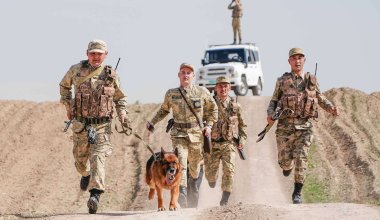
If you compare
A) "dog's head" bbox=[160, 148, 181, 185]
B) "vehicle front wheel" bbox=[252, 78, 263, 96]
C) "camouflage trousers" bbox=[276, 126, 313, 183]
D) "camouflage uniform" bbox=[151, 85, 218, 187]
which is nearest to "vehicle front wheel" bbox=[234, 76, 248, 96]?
"vehicle front wheel" bbox=[252, 78, 263, 96]

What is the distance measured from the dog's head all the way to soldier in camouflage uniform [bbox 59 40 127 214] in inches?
37.6

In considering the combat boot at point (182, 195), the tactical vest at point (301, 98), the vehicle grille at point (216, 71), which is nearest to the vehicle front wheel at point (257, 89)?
the vehicle grille at point (216, 71)

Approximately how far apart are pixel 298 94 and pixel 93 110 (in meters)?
3.20

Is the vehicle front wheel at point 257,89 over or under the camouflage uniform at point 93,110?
over

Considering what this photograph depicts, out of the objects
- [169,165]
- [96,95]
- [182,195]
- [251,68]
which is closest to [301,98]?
[182,195]

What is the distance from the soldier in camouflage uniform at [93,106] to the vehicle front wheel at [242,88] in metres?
18.1

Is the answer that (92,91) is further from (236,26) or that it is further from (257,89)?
(236,26)

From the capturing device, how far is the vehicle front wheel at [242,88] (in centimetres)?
2919

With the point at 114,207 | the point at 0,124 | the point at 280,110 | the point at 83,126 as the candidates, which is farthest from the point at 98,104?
the point at 0,124

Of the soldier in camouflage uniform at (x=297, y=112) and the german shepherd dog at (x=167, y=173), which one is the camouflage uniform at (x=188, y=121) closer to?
the german shepherd dog at (x=167, y=173)

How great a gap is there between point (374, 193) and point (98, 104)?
9502mm

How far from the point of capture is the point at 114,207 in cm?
1819

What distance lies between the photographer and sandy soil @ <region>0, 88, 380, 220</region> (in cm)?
1844

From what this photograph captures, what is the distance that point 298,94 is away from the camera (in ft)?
39.9
